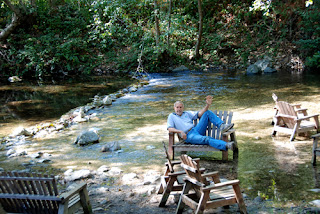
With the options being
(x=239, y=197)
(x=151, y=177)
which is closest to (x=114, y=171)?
(x=151, y=177)

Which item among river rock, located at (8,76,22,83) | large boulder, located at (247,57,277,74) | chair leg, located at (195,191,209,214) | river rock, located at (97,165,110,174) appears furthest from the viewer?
river rock, located at (8,76,22,83)

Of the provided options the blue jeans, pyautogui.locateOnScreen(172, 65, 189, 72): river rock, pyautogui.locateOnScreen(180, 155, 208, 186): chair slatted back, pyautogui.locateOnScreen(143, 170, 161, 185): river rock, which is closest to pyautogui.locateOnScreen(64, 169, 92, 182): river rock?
pyautogui.locateOnScreen(143, 170, 161, 185): river rock

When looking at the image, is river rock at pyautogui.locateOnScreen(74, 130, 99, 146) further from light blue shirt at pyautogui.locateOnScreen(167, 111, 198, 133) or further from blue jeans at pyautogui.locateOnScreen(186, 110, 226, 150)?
blue jeans at pyautogui.locateOnScreen(186, 110, 226, 150)

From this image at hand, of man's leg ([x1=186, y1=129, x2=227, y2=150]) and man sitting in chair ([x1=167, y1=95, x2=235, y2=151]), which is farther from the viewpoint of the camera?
man sitting in chair ([x1=167, y1=95, x2=235, y2=151])

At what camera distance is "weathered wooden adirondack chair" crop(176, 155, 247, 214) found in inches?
150

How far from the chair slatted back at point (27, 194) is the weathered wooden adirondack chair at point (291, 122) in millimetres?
5233

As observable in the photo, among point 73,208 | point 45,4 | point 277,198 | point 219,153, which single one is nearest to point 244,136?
point 219,153

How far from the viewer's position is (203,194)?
150 inches

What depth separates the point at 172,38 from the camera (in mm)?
23672

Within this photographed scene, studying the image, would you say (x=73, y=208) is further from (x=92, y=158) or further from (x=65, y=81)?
(x=65, y=81)

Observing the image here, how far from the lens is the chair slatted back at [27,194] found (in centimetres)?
364

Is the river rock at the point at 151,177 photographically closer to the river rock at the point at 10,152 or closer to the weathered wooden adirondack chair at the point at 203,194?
the weathered wooden adirondack chair at the point at 203,194

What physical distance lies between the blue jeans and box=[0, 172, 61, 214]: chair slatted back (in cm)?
324

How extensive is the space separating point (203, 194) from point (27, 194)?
202 centimetres
